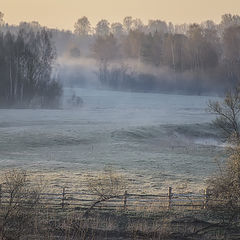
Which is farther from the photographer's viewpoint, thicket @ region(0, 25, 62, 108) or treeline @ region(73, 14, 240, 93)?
treeline @ region(73, 14, 240, 93)

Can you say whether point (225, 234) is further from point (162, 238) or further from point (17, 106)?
point (17, 106)

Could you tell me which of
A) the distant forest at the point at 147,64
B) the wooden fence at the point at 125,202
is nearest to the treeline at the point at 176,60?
the distant forest at the point at 147,64

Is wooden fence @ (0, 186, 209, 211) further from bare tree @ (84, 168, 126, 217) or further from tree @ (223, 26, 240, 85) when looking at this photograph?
tree @ (223, 26, 240, 85)

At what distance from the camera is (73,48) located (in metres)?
146

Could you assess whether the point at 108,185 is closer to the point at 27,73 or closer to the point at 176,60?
the point at 27,73

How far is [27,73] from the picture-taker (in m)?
91.8

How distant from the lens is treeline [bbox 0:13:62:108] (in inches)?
3494

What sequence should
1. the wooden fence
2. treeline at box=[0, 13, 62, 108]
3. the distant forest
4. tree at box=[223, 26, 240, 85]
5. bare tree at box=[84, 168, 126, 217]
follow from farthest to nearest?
tree at box=[223, 26, 240, 85], the distant forest, treeline at box=[0, 13, 62, 108], bare tree at box=[84, 168, 126, 217], the wooden fence

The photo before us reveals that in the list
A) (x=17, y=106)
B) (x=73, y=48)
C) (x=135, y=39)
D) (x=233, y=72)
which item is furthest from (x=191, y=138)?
(x=73, y=48)

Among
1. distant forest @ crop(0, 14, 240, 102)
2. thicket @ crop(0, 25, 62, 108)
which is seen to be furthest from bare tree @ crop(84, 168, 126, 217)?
distant forest @ crop(0, 14, 240, 102)

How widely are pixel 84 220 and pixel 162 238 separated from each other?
376cm

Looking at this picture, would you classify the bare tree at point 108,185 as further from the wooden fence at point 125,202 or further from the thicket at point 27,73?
the thicket at point 27,73

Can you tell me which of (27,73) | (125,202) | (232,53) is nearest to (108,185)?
(125,202)

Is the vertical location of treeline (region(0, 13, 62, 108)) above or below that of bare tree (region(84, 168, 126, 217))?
above
